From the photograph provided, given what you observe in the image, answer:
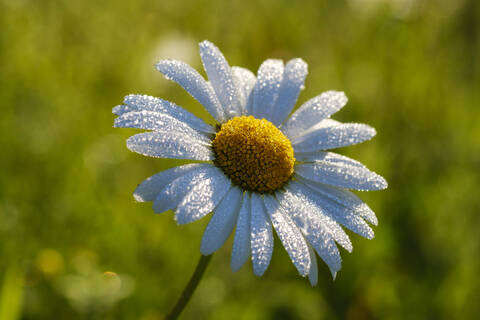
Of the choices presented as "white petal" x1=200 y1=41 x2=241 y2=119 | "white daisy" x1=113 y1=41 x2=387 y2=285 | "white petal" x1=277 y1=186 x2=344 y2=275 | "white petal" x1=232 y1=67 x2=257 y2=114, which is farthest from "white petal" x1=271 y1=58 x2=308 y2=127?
"white petal" x1=277 y1=186 x2=344 y2=275

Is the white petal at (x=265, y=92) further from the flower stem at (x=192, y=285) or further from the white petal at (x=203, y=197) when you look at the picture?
the flower stem at (x=192, y=285)

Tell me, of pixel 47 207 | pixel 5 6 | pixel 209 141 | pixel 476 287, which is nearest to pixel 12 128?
pixel 47 207

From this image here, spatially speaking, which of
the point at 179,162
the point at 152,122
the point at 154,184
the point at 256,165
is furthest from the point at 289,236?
the point at 179,162

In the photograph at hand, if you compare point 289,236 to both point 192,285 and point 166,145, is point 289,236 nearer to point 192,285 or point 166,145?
point 192,285

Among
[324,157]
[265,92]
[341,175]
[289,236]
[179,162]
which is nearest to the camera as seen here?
[289,236]

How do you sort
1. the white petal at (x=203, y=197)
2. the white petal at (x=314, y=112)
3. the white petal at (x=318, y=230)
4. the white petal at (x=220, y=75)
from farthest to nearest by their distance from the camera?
1. the white petal at (x=314, y=112)
2. the white petal at (x=220, y=75)
3. the white petal at (x=318, y=230)
4. the white petal at (x=203, y=197)

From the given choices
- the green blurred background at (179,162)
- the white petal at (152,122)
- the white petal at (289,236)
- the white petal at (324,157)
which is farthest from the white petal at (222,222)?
the green blurred background at (179,162)

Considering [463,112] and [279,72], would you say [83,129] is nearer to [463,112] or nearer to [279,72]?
[279,72]
